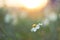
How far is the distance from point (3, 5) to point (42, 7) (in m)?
0.24

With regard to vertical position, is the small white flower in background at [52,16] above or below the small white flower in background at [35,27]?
above

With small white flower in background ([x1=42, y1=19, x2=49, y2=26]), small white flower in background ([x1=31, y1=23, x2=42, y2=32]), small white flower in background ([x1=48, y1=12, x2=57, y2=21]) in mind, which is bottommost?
small white flower in background ([x1=31, y1=23, x2=42, y2=32])

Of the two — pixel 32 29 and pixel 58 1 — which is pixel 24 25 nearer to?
pixel 32 29

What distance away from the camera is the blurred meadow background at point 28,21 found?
800 millimetres

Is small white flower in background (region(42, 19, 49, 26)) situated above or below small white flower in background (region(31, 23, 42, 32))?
above

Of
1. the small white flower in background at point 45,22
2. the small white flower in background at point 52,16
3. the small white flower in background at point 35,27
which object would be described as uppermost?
the small white flower in background at point 52,16

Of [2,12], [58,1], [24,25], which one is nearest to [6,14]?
[2,12]

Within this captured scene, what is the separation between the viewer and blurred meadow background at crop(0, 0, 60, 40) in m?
0.80

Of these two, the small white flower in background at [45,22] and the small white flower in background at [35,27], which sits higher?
the small white flower in background at [45,22]

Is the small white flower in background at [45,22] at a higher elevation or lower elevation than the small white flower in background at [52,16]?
lower

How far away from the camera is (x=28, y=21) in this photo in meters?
0.80

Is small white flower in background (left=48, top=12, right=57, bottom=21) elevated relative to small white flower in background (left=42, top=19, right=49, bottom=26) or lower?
elevated

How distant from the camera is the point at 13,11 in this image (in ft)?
2.67

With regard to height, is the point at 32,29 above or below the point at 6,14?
below
